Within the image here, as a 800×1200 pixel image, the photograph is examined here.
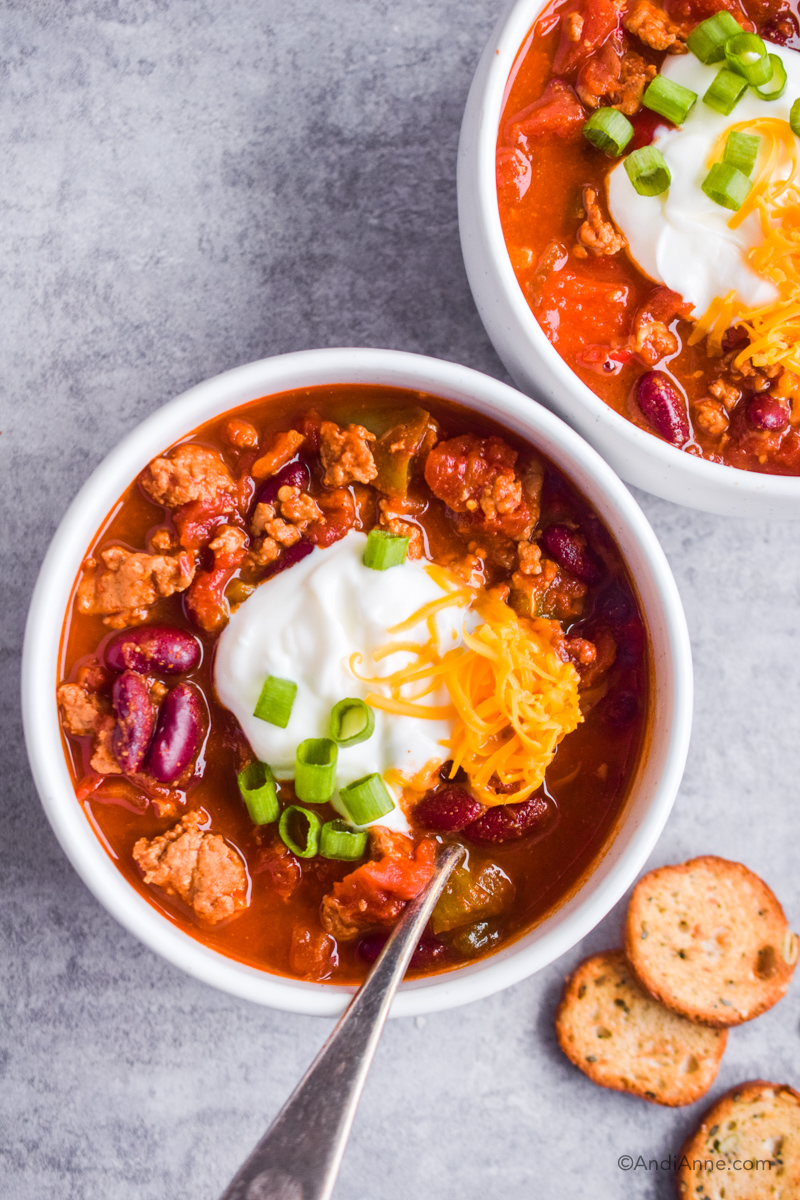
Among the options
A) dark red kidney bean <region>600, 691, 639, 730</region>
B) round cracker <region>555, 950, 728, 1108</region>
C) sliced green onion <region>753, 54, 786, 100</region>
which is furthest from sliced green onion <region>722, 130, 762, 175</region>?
round cracker <region>555, 950, 728, 1108</region>

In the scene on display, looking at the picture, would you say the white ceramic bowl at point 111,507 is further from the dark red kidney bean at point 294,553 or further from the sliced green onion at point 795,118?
→ the sliced green onion at point 795,118

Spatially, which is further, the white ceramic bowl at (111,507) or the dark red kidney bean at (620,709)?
the dark red kidney bean at (620,709)

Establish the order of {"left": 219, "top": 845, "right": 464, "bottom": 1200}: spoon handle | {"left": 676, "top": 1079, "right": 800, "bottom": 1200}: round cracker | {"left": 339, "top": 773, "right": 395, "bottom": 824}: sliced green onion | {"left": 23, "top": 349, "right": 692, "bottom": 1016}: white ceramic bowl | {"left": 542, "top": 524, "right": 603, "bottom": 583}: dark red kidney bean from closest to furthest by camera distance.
Result: 1. {"left": 219, "top": 845, "right": 464, "bottom": 1200}: spoon handle
2. {"left": 23, "top": 349, "right": 692, "bottom": 1016}: white ceramic bowl
3. {"left": 339, "top": 773, "right": 395, "bottom": 824}: sliced green onion
4. {"left": 542, "top": 524, "right": 603, "bottom": 583}: dark red kidney bean
5. {"left": 676, "top": 1079, "right": 800, "bottom": 1200}: round cracker

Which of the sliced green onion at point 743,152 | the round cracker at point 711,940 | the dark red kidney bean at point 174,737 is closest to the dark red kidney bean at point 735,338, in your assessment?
the sliced green onion at point 743,152

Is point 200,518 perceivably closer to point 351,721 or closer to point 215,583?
point 215,583

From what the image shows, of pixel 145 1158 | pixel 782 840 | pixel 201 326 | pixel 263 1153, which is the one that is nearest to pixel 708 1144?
pixel 782 840

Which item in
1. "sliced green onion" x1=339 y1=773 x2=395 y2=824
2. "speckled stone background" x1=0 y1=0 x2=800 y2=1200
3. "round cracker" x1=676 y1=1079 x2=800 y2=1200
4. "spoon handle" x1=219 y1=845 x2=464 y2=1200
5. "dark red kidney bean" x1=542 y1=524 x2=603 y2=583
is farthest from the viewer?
"round cracker" x1=676 y1=1079 x2=800 y2=1200

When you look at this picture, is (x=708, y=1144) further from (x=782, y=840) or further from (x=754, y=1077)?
(x=782, y=840)

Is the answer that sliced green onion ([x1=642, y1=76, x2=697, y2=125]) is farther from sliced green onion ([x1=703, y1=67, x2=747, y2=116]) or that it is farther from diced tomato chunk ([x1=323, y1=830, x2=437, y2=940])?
diced tomato chunk ([x1=323, y1=830, x2=437, y2=940])
